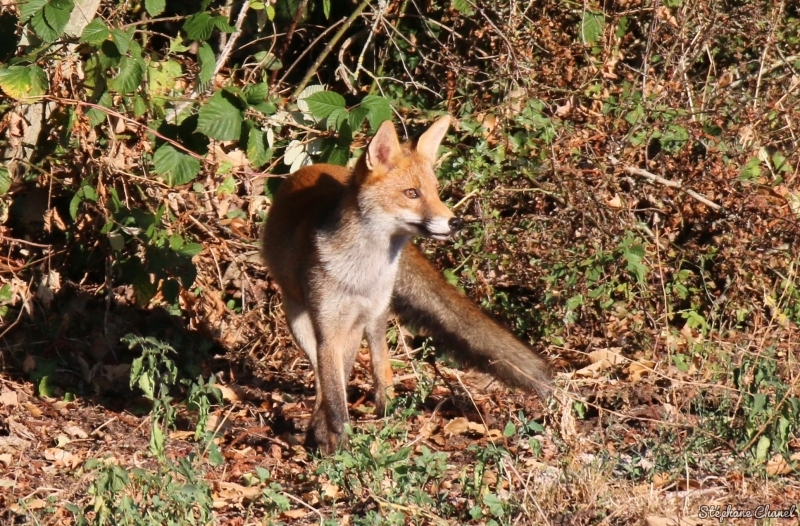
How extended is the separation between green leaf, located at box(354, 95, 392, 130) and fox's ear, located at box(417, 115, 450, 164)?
0.41m

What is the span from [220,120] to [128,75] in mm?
618

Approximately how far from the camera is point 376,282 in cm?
631

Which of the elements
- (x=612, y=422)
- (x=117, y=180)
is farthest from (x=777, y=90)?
(x=117, y=180)

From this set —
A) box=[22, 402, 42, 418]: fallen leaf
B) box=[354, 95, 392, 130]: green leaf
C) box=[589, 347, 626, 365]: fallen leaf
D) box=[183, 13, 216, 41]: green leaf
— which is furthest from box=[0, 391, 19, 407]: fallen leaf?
box=[589, 347, 626, 365]: fallen leaf

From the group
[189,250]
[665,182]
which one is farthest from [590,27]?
[189,250]

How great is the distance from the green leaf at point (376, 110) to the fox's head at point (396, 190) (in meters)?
0.06

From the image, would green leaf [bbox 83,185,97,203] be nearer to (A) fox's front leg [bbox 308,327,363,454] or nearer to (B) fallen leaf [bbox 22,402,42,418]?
(B) fallen leaf [bbox 22,402,42,418]

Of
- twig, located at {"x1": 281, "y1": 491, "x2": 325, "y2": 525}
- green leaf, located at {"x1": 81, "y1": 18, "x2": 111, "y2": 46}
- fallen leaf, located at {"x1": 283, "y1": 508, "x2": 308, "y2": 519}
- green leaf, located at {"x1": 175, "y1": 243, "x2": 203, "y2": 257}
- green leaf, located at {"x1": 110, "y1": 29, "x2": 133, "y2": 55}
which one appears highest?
green leaf, located at {"x1": 81, "y1": 18, "x2": 111, "y2": 46}

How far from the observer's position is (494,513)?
15.0ft

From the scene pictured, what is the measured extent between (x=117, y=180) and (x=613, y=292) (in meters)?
3.95

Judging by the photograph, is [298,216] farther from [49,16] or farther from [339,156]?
[49,16]

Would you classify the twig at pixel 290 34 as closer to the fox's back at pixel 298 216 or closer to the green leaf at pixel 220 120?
the fox's back at pixel 298 216

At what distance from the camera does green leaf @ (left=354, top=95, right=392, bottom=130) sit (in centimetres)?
608

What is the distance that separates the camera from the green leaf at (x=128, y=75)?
230 inches
